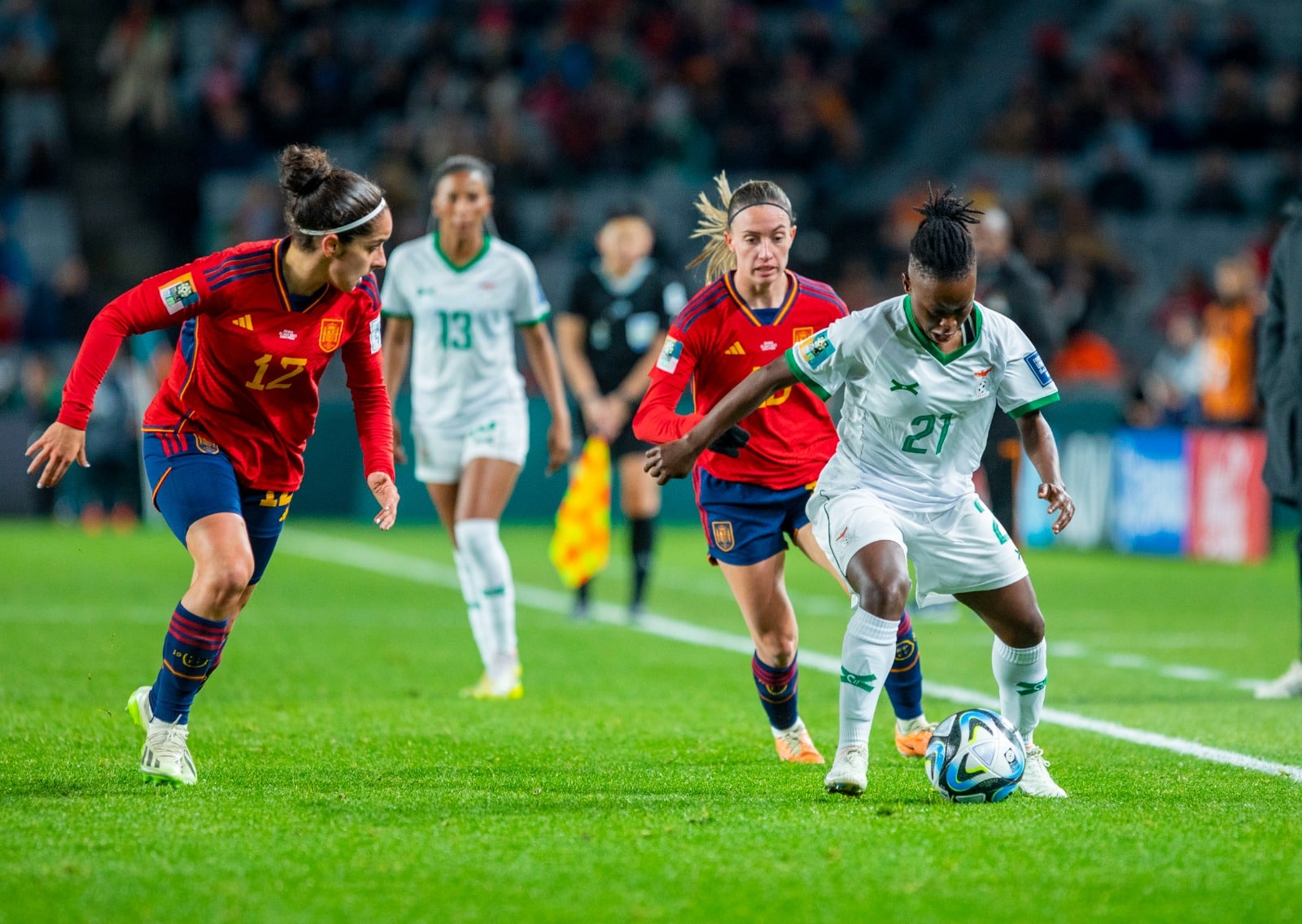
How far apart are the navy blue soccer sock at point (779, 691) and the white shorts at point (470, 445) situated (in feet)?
7.63

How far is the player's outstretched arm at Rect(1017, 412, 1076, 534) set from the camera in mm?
5434

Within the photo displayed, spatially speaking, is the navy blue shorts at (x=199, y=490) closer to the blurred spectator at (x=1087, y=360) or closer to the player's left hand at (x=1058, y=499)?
the player's left hand at (x=1058, y=499)

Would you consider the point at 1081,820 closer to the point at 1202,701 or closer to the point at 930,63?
the point at 1202,701

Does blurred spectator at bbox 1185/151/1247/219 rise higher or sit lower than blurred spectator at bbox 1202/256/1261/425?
higher

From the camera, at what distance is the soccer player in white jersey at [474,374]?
8.24 metres

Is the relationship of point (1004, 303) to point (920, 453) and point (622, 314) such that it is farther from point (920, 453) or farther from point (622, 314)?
point (920, 453)

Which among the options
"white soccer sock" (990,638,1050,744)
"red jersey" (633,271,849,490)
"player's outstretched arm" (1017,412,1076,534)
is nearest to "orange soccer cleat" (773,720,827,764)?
"white soccer sock" (990,638,1050,744)

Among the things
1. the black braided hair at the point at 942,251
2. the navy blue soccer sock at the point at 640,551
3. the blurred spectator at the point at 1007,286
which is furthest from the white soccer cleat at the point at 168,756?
the navy blue soccer sock at the point at 640,551

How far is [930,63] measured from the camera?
26.5 meters

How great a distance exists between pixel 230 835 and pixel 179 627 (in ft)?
3.58

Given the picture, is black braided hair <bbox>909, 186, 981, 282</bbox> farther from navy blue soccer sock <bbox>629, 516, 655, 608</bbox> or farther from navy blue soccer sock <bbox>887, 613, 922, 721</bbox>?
navy blue soccer sock <bbox>629, 516, 655, 608</bbox>

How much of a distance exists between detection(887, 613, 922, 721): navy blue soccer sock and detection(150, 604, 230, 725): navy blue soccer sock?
2435 mm

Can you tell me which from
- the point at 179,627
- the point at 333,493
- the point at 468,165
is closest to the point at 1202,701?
the point at 468,165

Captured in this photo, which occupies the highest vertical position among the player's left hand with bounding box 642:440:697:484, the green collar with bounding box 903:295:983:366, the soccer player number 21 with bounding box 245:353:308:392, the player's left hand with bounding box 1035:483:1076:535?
the green collar with bounding box 903:295:983:366
